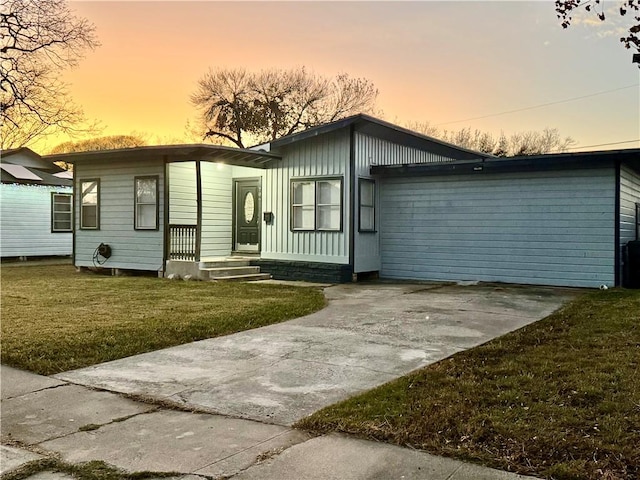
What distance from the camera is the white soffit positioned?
64.1 ft

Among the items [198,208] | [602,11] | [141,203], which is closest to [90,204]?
[141,203]

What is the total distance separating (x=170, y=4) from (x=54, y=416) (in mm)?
10472

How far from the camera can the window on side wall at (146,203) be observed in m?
14.4

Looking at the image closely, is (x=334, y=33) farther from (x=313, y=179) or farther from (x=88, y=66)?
(x=88, y=66)

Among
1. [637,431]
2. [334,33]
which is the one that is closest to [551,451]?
[637,431]

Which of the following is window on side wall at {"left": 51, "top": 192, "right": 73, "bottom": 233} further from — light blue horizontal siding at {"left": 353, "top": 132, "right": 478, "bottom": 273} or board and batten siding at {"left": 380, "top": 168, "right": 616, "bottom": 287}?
board and batten siding at {"left": 380, "top": 168, "right": 616, "bottom": 287}

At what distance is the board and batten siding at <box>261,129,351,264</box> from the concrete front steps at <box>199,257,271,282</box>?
0.60m

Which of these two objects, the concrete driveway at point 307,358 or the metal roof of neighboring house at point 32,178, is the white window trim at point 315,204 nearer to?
the concrete driveway at point 307,358

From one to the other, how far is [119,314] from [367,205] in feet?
23.2

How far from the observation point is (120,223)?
1517 cm

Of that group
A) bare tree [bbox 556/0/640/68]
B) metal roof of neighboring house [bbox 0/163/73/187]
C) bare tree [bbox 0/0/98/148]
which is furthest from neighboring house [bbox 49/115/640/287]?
bare tree [bbox 556/0/640/68]

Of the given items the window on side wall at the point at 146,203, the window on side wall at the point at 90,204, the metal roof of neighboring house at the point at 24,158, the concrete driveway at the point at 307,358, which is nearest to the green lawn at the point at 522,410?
the concrete driveway at the point at 307,358

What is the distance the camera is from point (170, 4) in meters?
12.2

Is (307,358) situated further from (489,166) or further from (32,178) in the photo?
(32,178)
